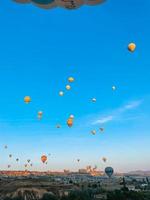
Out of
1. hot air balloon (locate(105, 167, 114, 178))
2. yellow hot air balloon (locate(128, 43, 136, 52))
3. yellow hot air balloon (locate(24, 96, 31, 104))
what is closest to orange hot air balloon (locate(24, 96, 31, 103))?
yellow hot air balloon (locate(24, 96, 31, 104))

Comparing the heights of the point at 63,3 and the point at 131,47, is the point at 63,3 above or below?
below

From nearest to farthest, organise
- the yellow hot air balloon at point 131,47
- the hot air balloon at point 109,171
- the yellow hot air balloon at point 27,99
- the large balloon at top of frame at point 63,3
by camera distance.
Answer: the large balloon at top of frame at point 63,3, the yellow hot air balloon at point 131,47, the yellow hot air balloon at point 27,99, the hot air balloon at point 109,171

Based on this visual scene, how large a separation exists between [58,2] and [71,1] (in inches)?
29.0

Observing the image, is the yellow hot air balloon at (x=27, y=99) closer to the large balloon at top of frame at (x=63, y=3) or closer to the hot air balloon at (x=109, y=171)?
the large balloon at top of frame at (x=63, y=3)

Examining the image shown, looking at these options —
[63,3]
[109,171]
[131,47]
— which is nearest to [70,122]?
[131,47]

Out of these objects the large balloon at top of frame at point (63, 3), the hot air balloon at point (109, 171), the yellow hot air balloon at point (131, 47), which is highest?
the yellow hot air balloon at point (131, 47)

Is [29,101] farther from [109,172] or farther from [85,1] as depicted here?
[109,172]

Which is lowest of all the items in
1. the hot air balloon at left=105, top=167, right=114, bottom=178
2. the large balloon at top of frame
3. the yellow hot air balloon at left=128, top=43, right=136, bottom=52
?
the hot air balloon at left=105, top=167, right=114, bottom=178

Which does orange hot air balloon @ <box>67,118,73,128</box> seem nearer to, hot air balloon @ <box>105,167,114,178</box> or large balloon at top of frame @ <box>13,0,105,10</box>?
large balloon at top of frame @ <box>13,0,105,10</box>

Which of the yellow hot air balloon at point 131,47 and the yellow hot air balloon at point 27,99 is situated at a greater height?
the yellow hot air balloon at point 131,47

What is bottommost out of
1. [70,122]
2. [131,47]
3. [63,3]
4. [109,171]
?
[109,171]

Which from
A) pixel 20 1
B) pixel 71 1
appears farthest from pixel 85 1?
pixel 20 1

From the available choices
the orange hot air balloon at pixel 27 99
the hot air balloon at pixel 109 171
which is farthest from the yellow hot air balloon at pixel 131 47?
the hot air balloon at pixel 109 171

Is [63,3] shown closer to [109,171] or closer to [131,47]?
[131,47]
